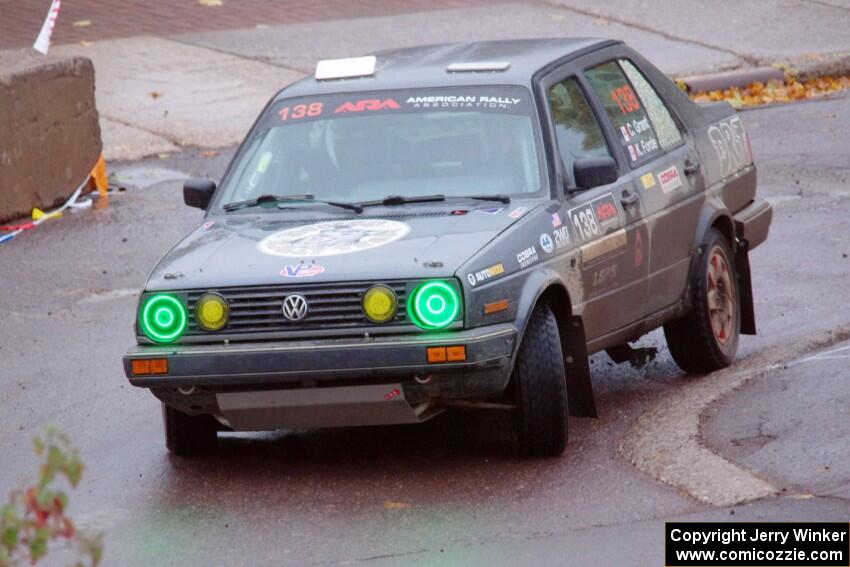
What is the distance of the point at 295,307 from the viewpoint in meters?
6.77

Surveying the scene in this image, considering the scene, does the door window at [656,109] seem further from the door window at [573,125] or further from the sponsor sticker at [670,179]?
the door window at [573,125]

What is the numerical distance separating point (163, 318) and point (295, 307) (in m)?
0.56

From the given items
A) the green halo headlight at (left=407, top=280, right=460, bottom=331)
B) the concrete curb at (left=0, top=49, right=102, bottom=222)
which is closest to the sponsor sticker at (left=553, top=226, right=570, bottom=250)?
the green halo headlight at (left=407, top=280, right=460, bottom=331)

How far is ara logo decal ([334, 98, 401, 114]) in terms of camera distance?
7.96 m

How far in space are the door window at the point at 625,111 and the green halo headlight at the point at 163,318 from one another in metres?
2.41

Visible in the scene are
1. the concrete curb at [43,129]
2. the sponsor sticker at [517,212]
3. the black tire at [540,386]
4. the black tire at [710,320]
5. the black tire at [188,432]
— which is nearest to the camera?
the black tire at [540,386]

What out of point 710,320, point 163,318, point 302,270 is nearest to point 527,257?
point 302,270

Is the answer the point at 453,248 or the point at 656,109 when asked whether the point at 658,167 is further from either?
the point at 453,248

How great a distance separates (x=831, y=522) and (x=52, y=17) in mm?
9974

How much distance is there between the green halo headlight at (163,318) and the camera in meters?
6.91

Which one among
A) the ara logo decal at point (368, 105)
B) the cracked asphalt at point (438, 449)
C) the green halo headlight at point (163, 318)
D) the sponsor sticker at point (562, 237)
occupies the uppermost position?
the ara logo decal at point (368, 105)

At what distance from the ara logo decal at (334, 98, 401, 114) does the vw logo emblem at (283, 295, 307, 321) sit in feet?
4.85

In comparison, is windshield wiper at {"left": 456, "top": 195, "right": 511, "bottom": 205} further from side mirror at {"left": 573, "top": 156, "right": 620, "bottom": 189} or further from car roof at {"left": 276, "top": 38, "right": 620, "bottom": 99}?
car roof at {"left": 276, "top": 38, "right": 620, "bottom": 99}

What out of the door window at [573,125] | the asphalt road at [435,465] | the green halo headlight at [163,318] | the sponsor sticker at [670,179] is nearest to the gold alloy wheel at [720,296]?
the asphalt road at [435,465]
